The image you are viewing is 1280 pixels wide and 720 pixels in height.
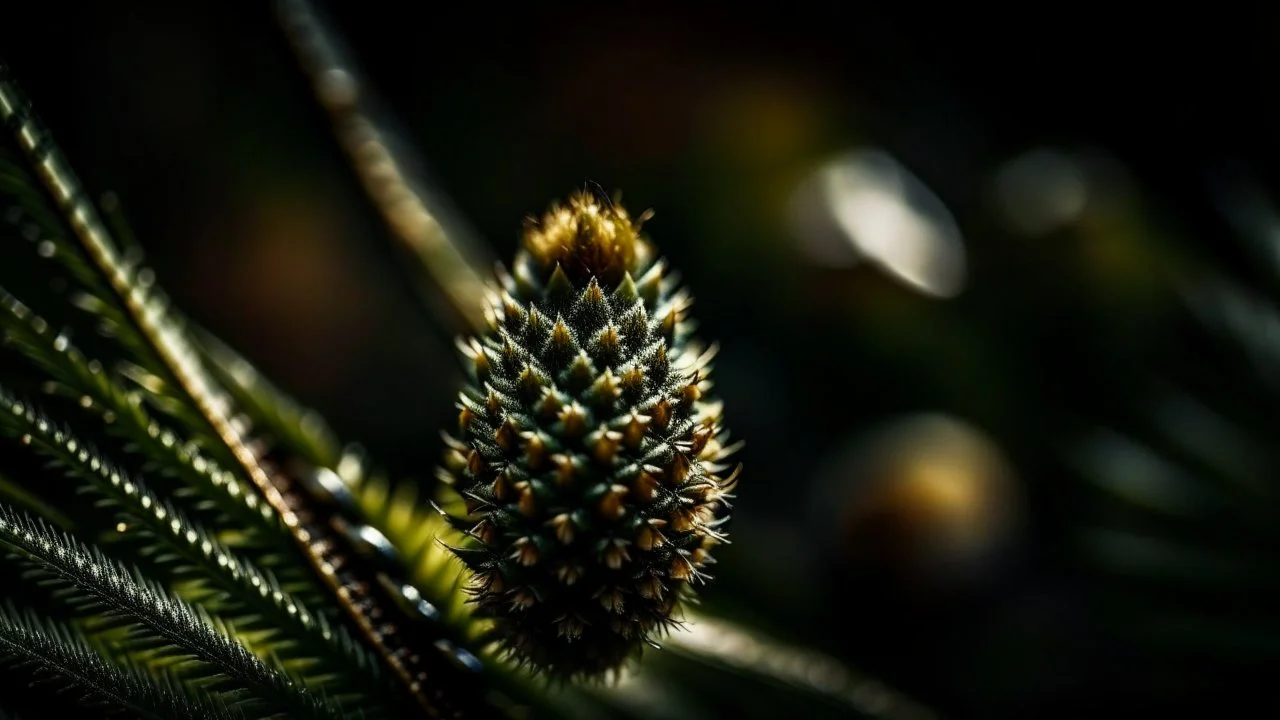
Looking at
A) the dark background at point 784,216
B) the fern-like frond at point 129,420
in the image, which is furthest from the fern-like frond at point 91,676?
the dark background at point 784,216

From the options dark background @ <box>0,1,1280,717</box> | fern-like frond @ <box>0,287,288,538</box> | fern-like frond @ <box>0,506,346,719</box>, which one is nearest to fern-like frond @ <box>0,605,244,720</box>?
fern-like frond @ <box>0,506,346,719</box>

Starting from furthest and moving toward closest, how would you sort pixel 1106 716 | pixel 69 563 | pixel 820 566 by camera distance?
1. pixel 820 566
2. pixel 1106 716
3. pixel 69 563

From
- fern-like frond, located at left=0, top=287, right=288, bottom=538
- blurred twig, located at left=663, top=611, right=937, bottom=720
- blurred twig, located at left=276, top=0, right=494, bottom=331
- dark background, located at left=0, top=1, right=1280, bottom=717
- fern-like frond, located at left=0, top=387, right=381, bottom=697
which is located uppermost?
dark background, located at left=0, top=1, right=1280, bottom=717

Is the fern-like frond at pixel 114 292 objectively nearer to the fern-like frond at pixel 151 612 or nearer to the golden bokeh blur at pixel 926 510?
the fern-like frond at pixel 151 612

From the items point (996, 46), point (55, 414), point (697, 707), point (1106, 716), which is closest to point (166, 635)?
point (55, 414)

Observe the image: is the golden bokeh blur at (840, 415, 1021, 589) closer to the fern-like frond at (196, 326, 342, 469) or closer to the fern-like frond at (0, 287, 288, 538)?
the fern-like frond at (196, 326, 342, 469)

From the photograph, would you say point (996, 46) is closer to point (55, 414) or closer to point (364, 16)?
point (364, 16)

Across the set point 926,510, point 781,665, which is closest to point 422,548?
point 781,665
